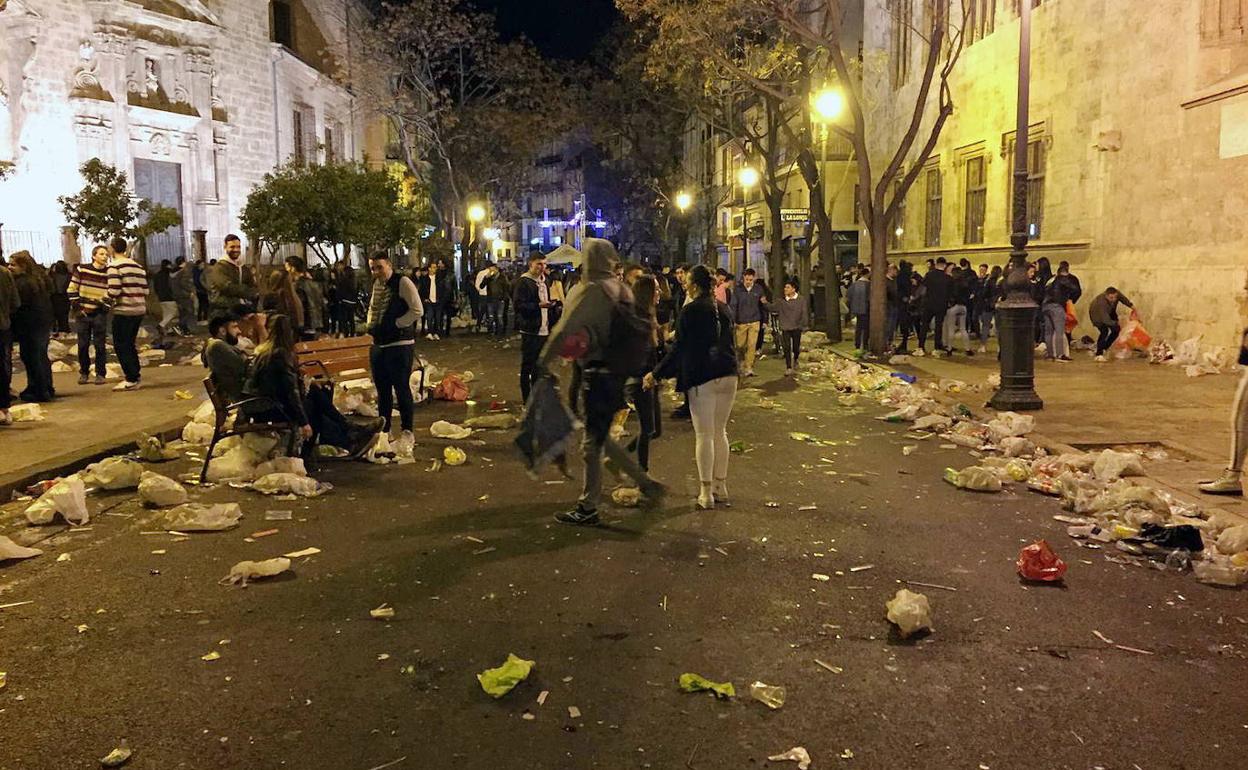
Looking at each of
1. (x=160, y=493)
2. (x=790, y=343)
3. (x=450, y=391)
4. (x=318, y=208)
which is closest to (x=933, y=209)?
(x=790, y=343)

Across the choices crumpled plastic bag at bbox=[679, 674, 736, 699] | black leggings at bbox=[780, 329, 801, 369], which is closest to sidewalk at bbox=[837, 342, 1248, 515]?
black leggings at bbox=[780, 329, 801, 369]

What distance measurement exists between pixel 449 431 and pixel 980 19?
65.8 ft

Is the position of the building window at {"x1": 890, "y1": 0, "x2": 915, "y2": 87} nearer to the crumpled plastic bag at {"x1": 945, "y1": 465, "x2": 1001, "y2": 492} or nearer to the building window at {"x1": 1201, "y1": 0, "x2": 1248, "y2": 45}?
the building window at {"x1": 1201, "y1": 0, "x2": 1248, "y2": 45}

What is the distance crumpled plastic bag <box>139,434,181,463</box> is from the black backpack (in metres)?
4.98

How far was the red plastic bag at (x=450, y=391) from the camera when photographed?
12727mm

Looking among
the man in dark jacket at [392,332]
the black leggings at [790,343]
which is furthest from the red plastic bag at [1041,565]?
the black leggings at [790,343]

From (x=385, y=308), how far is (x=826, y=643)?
5674 mm

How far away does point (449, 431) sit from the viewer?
10055 millimetres

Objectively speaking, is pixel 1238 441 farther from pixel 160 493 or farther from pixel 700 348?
pixel 160 493

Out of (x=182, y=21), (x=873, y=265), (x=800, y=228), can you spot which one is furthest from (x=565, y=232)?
(x=873, y=265)

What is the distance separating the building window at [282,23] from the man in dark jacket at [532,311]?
33483 mm

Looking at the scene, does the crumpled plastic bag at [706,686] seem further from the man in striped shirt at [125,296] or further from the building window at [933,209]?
the building window at [933,209]

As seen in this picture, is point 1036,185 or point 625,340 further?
point 1036,185

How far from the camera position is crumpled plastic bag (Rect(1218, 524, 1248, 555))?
5727 millimetres
